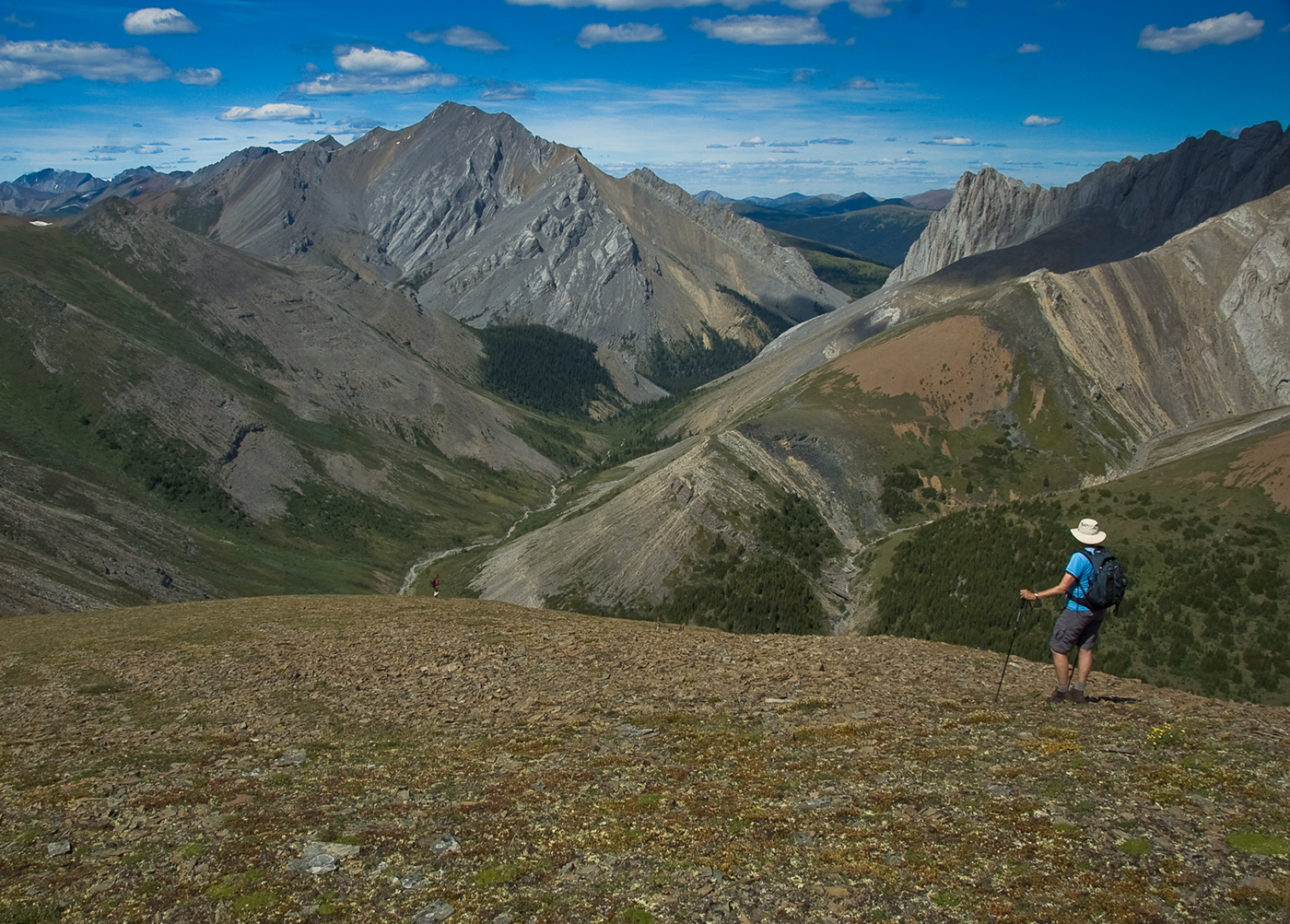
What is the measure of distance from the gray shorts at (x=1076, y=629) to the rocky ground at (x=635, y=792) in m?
1.84

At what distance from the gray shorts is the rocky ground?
1.84 m

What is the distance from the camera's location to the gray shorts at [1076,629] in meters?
20.9

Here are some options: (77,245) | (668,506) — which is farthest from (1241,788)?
(77,245)

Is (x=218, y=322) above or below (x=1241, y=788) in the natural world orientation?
above

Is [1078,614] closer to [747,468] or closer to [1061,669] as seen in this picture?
[1061,669]

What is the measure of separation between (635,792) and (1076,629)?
11948 mm

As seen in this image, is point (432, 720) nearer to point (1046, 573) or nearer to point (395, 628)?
point (395, 628)

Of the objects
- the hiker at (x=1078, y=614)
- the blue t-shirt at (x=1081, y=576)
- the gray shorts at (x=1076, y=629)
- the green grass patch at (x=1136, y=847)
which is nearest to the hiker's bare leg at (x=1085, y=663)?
the hiker at (x=1078, y=614)

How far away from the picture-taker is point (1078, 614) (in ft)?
69.0

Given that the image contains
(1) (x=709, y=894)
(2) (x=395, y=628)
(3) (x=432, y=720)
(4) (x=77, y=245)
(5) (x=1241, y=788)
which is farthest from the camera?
(4) (x=77, y=245)

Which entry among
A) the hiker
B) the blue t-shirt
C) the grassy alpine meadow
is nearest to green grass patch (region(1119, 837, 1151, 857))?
the hiker

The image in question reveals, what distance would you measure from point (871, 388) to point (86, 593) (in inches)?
4074

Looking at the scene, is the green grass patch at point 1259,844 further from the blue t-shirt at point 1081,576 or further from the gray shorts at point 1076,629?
the blue t-shirt at point 1081,576

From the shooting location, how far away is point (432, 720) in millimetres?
24375
